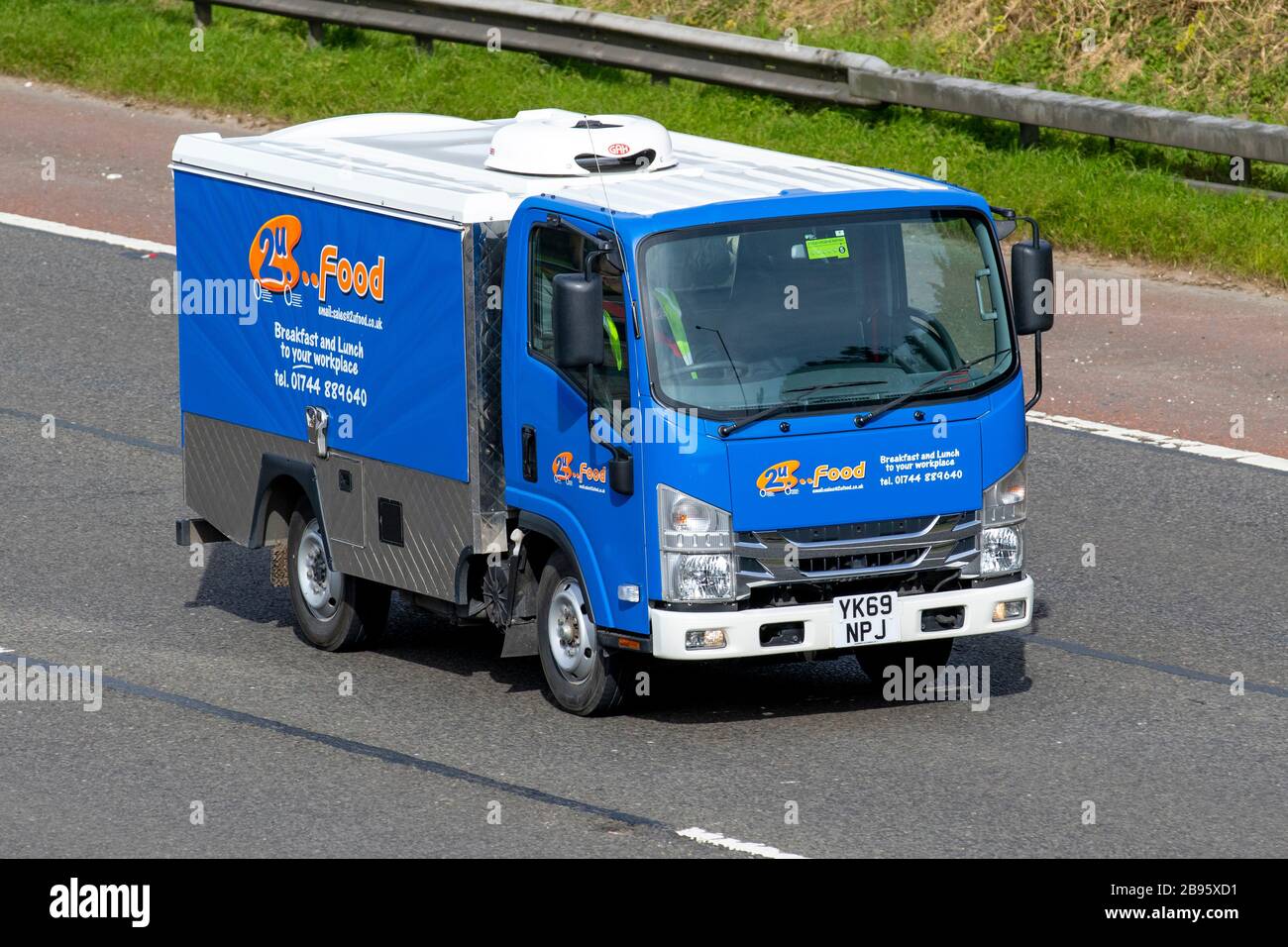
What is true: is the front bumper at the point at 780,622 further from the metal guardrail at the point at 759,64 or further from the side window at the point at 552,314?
the metal guardrail at the point at 759,64

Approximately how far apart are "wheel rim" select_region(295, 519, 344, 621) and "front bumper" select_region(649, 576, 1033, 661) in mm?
2320

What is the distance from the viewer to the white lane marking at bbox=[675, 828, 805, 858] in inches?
336

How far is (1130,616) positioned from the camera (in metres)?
11.6

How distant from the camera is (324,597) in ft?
37.7

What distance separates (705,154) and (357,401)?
195 cm

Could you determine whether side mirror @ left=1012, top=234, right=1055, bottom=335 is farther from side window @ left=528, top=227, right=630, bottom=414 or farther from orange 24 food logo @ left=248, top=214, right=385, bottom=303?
orange 24 food logo @ left=248, top=214, right=385, bottom=303

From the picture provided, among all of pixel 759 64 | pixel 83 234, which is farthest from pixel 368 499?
pixel 759 64

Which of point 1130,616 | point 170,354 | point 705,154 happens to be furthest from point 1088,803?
point 170,354

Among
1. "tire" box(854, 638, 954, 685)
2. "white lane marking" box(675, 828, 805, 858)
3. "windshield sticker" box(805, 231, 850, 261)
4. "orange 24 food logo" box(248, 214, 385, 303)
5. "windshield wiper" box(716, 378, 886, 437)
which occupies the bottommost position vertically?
"tire" box(854, 638, 954, 685)

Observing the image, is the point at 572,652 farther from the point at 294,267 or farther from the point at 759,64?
the point at 759,64

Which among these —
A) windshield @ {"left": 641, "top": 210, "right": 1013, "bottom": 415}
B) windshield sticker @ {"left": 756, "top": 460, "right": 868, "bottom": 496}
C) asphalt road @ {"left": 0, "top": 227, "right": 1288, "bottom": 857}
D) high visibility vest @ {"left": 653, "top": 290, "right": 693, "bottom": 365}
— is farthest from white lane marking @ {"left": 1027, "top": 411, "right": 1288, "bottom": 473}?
high visibility vest @ {"left": 653, "top": 290, "right": 693, "bottom": 365}

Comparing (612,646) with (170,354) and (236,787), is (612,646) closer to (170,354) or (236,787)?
(236,787)

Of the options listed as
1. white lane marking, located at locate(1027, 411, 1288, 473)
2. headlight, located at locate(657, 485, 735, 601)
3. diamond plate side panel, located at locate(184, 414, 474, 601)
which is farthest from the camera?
white lane marking, located at locate(1027, 411, 1288, 473)

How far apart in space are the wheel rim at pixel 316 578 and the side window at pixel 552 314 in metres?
1.94
